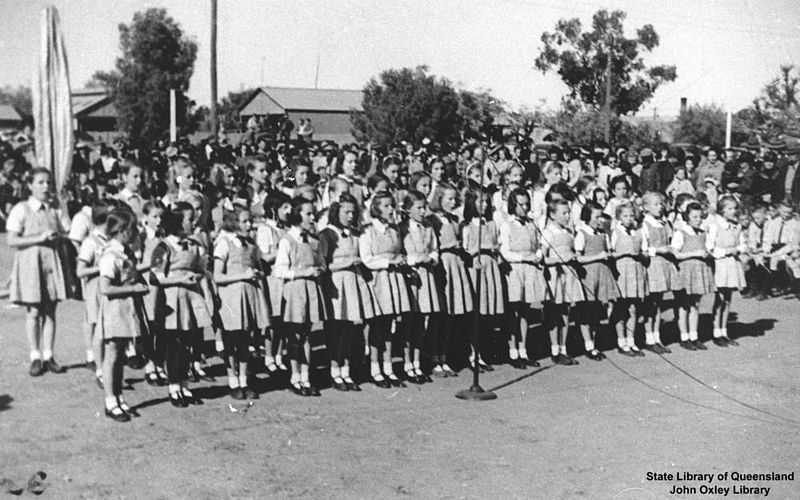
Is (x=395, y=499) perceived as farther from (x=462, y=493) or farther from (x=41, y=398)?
(x=41, y=398)

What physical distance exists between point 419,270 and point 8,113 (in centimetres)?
351

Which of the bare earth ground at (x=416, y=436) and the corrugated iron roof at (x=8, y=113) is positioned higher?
the corrugated iron roof at (x=8, y=113)

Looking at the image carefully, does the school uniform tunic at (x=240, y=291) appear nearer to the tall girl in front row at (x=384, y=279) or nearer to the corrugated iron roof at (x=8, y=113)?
the tall girl in front row at (x=384, y=279)

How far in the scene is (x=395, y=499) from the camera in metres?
4.85

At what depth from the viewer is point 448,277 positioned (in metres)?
7.88

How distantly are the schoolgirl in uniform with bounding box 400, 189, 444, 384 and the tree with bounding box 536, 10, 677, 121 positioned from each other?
4.68 meters

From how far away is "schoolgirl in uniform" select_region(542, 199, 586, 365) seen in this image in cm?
831

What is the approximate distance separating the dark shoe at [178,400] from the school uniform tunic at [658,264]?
15.7ft

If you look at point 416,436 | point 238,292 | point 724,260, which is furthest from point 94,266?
point 724,260

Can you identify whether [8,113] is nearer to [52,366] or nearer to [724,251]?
[52,366]

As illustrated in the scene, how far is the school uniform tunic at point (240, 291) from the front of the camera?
6.73m

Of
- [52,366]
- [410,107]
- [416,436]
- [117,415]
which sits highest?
[410,107]

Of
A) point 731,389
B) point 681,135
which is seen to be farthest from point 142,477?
point 681,135

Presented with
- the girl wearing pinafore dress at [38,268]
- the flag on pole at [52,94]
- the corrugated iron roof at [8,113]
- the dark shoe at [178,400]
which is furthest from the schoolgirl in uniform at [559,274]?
the corrugated iron roof at [8,113]
